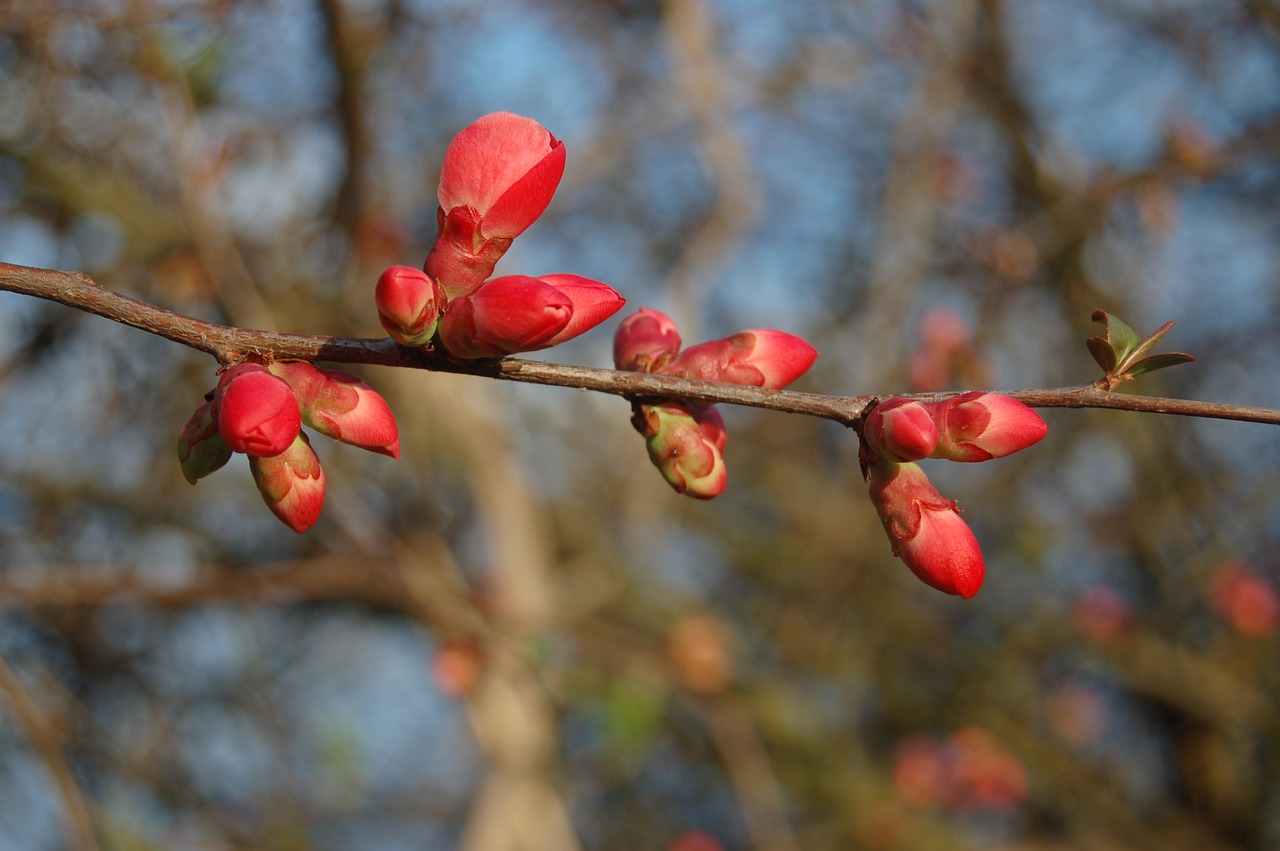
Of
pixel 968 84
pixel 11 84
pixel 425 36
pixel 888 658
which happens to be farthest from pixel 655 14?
pixel 888 658

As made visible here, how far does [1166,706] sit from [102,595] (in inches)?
177

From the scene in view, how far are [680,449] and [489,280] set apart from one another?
0.26m

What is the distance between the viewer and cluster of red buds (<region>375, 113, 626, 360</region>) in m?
0.83

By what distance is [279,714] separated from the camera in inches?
177

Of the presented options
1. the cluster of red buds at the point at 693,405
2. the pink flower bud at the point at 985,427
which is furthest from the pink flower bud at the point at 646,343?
the pink flower bud at the point at 985,427

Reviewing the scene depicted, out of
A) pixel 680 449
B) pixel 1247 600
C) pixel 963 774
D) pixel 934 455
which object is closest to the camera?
pixel 934 455

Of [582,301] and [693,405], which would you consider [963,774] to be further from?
[582,301]

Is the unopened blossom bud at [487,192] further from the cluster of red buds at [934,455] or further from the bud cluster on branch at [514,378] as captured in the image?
the cluster of red buds at [934,455]

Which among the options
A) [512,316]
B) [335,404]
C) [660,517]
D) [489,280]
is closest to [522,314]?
[512,316]

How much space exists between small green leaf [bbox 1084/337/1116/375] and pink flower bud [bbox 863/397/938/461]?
0.61ft

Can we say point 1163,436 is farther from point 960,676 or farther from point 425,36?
point 425,36

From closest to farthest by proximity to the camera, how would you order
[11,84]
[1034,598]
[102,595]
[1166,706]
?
[11,84]
[102,595]
[1034,598]
[1166,706]

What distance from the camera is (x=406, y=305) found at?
0.85m

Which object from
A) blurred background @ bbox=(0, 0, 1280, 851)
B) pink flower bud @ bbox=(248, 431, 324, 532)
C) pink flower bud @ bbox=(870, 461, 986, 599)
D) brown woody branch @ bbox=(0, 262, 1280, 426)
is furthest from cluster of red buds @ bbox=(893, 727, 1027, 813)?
pink flower bud @ bbox=(248, 431, 324, 532)
